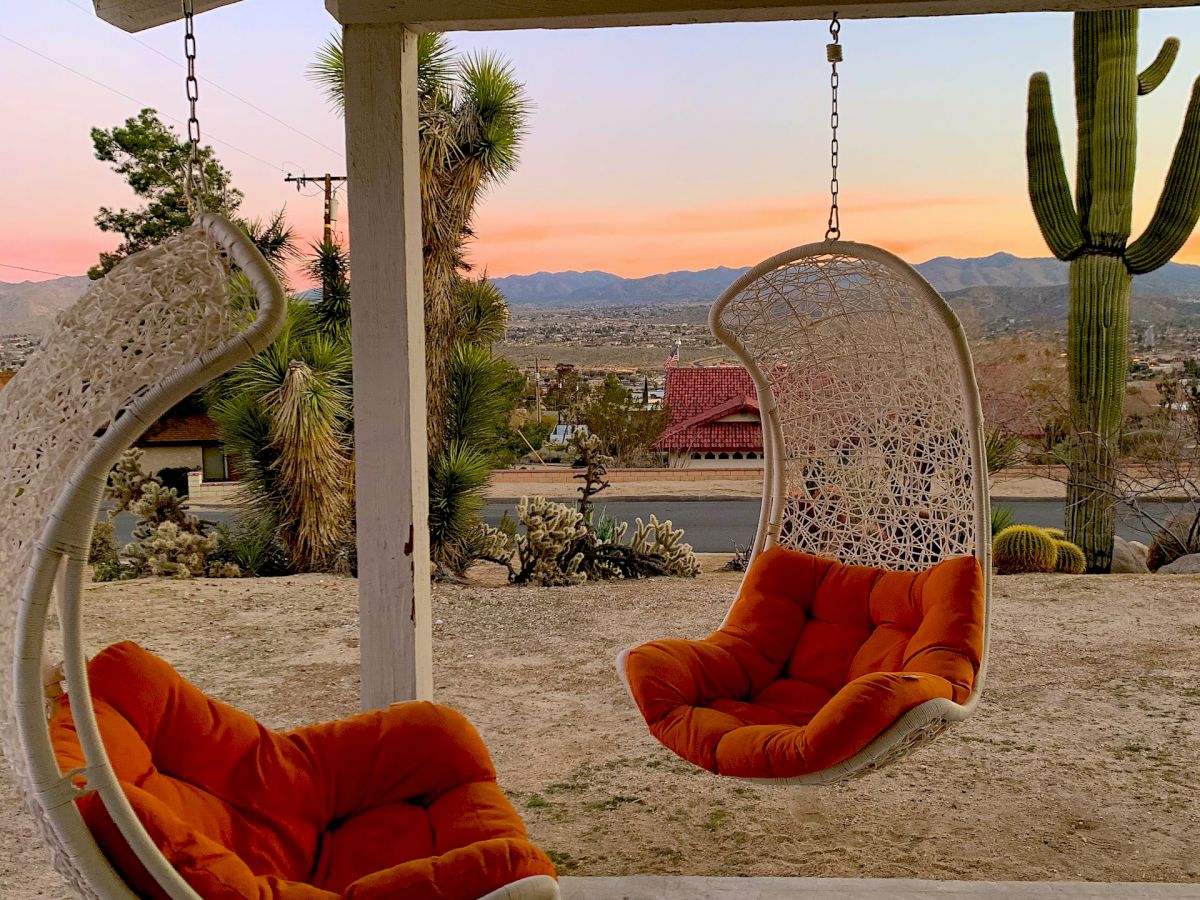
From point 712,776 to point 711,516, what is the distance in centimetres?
543

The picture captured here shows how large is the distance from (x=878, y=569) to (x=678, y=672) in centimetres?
62

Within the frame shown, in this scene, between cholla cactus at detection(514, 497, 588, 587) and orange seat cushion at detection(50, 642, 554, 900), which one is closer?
orange seat cushion at detection(50, 642, 554, 900)

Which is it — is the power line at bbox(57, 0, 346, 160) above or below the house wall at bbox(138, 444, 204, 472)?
above

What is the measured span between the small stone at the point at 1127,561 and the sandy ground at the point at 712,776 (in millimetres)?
1019

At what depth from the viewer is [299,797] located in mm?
1770

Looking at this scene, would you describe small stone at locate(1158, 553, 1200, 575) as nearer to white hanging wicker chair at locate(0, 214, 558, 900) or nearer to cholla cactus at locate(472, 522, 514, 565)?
cholla cactus at locate(472, 522, 514, 565)

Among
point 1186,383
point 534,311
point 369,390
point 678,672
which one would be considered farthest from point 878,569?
point 534,311

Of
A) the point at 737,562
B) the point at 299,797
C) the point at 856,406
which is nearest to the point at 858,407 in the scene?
the point at 856,406

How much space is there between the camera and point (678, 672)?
2285mm

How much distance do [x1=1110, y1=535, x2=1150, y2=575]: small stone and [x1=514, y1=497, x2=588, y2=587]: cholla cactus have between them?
330 cm

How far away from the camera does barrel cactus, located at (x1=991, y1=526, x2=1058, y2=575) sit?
21.2 feet

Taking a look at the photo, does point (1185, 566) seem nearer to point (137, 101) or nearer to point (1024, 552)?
point (1024, 552)

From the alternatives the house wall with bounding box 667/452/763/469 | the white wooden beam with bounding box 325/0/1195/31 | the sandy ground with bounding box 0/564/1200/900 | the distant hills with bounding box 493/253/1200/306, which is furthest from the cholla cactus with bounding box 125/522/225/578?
the white wooden beam with bounding box 325/0/1195/31

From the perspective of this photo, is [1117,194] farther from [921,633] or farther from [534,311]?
[921,633]
